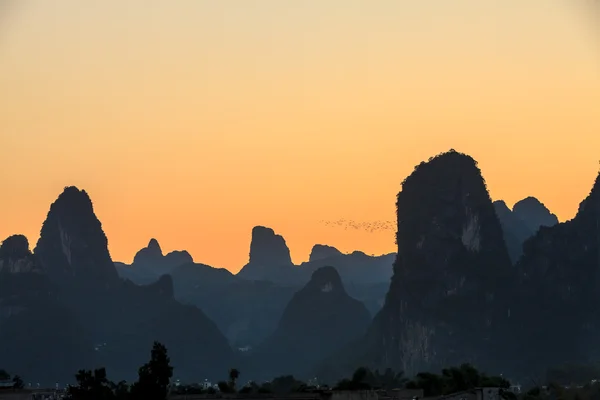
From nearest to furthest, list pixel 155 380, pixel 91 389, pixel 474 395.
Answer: pixel 474 395 → pixel 155 380 → pixel 91 389

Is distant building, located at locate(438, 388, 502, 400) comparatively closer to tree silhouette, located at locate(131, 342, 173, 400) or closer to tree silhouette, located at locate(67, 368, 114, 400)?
tree silhouette, located at locate(131, 342, 173, 400)

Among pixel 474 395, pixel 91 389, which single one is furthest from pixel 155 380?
pixel 474 395

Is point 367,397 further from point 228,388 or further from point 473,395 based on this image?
point 228,388

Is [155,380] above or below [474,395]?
above

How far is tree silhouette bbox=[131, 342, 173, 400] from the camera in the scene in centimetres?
11606

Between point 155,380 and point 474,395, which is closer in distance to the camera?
point 474,395

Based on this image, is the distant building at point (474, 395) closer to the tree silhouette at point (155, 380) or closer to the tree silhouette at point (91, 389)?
the tree silhouette at point (155, 380)

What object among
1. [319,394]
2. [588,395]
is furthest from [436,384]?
[319,394]

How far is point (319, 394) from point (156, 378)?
1095cm

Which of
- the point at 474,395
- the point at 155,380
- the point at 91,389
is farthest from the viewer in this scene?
the point at 91,389

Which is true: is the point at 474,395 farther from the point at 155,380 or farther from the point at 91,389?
the point at 91,389

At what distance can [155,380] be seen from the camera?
11781 cm

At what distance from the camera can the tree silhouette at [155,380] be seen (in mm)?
116062

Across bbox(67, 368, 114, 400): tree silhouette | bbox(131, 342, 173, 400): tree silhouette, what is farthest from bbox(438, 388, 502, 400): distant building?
bbox(67, 368, 114, 400): tree silhouette
